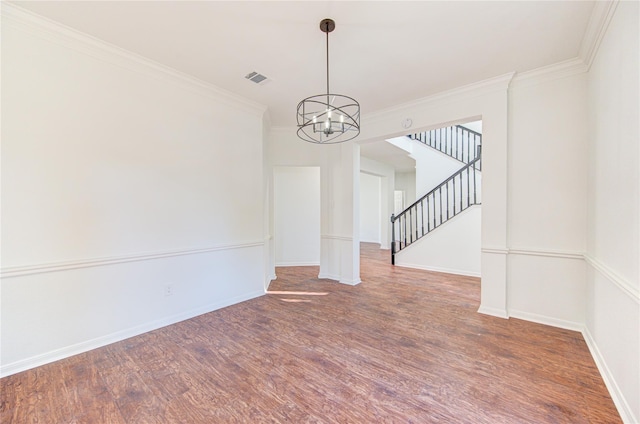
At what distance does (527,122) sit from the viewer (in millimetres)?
3230

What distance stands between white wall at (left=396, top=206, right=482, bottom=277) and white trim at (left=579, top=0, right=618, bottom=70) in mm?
3270

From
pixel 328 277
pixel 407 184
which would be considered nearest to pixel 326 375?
pixel 328 277

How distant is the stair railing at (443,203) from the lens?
6199 millimetres

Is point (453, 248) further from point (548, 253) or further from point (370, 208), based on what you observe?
point (370, 208)

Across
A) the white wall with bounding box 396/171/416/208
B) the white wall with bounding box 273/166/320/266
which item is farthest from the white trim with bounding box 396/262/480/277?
the white wall with bounding box 396/171/416/208

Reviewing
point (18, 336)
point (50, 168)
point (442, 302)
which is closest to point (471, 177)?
point (442, 302)

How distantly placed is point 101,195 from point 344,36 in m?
2.81

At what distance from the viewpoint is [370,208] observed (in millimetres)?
10836

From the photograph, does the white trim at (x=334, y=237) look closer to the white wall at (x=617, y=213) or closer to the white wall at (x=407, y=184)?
the white wall at (x=617, y=213)

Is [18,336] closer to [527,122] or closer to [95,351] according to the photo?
[95,351]

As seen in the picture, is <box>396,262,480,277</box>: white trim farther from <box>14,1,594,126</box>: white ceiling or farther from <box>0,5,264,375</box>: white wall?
<box>0,5,264,375</box>: white wall

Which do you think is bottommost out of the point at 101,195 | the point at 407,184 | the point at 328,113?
the point at 101,195

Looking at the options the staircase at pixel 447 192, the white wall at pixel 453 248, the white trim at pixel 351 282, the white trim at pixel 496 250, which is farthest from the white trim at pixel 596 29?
the white trim at pixel 351 282

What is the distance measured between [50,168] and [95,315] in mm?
1418
